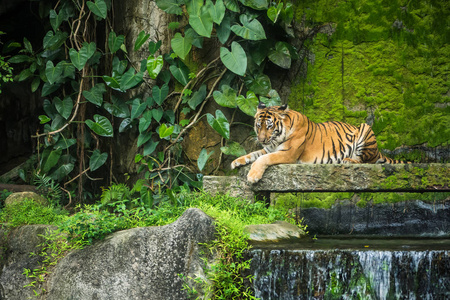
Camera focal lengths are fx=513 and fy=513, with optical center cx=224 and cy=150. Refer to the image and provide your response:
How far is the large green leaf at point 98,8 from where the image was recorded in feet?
21.5

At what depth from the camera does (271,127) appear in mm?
5207

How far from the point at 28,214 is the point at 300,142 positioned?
2.89 metres

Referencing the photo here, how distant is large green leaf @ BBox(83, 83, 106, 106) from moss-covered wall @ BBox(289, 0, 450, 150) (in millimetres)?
2510

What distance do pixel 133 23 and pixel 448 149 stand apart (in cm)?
447

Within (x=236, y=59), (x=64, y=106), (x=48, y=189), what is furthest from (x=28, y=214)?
(x=236, y=59)

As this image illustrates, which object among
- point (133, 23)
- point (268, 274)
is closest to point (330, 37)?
point (133, 23)

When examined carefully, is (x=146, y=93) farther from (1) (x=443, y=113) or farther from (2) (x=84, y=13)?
(1) (x=443, y=113)

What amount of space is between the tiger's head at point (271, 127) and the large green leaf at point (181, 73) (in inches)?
64.1

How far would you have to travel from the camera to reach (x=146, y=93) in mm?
6910

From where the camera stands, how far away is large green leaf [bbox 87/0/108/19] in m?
6.57

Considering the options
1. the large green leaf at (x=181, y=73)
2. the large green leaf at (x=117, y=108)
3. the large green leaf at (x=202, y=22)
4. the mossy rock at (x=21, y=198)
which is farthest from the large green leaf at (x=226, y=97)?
the mossy rock at (x=21, y=198)

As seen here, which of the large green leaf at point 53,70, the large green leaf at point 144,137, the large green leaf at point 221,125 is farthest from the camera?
the large green leaf at point 53,70

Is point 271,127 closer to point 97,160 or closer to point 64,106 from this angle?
point 97,160

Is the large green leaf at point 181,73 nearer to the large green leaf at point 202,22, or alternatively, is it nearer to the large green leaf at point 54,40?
the large green leaf at point 202,22
